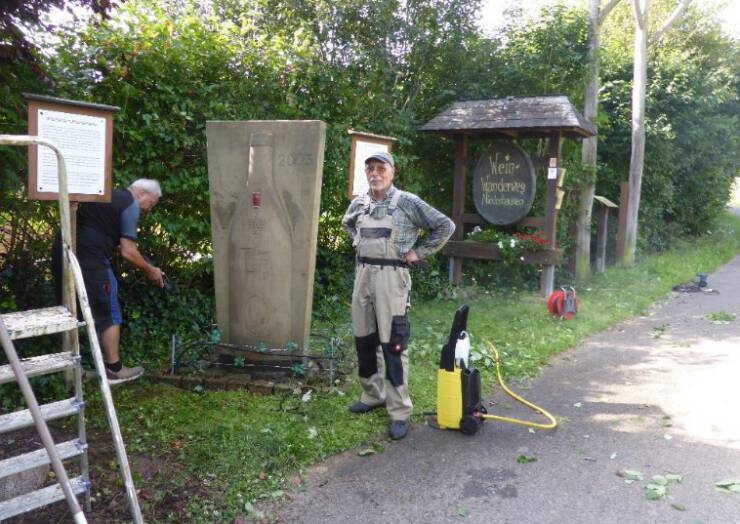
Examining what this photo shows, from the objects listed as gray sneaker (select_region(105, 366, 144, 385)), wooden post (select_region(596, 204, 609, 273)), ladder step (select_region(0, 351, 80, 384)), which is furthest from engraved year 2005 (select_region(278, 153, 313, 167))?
wooden post (select_region(596, 204, 609, 273))

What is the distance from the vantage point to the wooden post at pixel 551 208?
8.99 m

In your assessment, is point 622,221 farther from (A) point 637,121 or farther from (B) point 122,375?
(B) point 122,375

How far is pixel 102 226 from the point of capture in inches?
190

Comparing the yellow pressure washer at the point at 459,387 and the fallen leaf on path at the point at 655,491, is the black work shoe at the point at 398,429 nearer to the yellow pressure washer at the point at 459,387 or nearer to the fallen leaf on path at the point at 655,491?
the yellow pressure washer at the point at 459,387

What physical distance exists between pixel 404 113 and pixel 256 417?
618cm

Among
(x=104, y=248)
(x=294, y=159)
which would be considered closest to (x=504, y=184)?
(x=294, y=159)

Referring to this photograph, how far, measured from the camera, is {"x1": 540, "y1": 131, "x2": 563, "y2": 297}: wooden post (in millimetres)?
8992

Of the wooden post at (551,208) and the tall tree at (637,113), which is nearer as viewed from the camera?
the wooden post at (551,208)

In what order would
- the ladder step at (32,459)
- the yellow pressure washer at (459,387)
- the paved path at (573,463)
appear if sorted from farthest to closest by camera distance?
the yellow pressure washer at (459,387) → the paved path at (573,463) → the ladder step at (32,459)

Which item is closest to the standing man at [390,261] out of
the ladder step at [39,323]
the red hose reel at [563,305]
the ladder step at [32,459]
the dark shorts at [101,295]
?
the dark shorts at [101,295]

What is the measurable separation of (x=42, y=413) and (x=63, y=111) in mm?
2334

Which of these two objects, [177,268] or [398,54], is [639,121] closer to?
[398,54]

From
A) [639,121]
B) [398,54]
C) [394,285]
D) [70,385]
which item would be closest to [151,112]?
[70,385]

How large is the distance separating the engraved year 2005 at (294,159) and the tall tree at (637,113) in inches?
395
